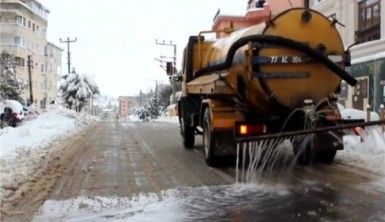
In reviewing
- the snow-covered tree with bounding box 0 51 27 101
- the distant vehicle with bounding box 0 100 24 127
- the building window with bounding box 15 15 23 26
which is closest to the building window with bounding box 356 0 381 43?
the distant vehicle with bounding box 0 100 24 127

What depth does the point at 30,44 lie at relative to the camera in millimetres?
85500

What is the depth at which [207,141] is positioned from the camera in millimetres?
12719

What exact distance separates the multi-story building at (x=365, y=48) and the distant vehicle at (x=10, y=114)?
51.7ft

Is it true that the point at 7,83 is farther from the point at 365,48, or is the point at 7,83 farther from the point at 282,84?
the point at 282,84

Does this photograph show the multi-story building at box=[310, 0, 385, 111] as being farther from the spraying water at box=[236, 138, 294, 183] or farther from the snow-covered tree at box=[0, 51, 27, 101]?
the snow-covered tree at box=[0, 51, 27, 101]

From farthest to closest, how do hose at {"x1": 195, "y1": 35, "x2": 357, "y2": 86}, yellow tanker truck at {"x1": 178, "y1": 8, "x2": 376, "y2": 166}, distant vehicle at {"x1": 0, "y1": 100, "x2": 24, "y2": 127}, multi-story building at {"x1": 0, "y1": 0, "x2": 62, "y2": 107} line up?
multi-story building at {"x1": 0, "y1": 0, "x2": 62, "y2": 107} → distant vehicle at {"x1": 0, "y1": 100, "x2": 24, "y2": 127} → yellow tanker truck at {"x1": 178, "y1": 8, "x2": 376, "y2": 166} → hose at {"x1": 195, "y1": 35, "x2": 357, "y2": 86}

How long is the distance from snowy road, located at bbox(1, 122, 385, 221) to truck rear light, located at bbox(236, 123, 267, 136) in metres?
0.80

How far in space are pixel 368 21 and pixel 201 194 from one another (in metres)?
23.0

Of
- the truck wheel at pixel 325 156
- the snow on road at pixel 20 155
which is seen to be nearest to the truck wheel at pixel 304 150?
the truck wheel at pixel 325 156

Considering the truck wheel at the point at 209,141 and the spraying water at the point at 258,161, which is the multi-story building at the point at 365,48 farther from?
the spraying water at the point at 258,161

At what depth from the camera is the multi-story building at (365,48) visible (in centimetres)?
2595

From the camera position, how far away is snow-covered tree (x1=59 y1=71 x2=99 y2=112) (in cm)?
6538

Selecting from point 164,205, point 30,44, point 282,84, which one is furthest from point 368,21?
point 30,44

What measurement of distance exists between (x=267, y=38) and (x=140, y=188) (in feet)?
10.7
